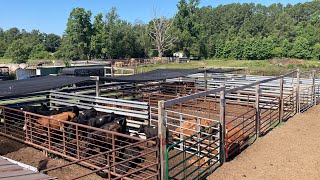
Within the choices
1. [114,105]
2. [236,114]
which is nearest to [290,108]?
[236,114]

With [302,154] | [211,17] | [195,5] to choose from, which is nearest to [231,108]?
[302,154]

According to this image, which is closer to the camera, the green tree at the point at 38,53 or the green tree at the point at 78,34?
the green tree at the point at 78,34

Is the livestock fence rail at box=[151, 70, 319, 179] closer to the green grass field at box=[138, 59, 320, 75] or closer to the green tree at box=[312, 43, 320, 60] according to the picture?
the green grass field at box=[138, 59, 320, 75]

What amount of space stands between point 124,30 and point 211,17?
67.9 meters

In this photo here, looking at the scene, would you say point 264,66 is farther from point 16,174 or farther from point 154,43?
point 16,174

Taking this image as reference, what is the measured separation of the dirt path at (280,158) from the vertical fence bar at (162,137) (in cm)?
149

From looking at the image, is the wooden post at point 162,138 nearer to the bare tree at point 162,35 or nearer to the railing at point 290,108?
the railing at point 290,108

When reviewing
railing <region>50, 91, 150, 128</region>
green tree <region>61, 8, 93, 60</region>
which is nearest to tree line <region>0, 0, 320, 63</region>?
green tree <region>61, 8, 93, 60</region>

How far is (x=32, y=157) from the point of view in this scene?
314 inches

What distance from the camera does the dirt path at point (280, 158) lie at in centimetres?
669

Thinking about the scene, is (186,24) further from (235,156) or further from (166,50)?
(235,156)

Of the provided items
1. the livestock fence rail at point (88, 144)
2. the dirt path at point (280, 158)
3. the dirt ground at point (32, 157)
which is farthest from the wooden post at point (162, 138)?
the dirt ground at point (32, 157)

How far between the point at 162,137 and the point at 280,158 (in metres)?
3.94

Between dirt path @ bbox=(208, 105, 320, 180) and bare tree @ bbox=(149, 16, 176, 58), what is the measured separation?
48.5 metres
